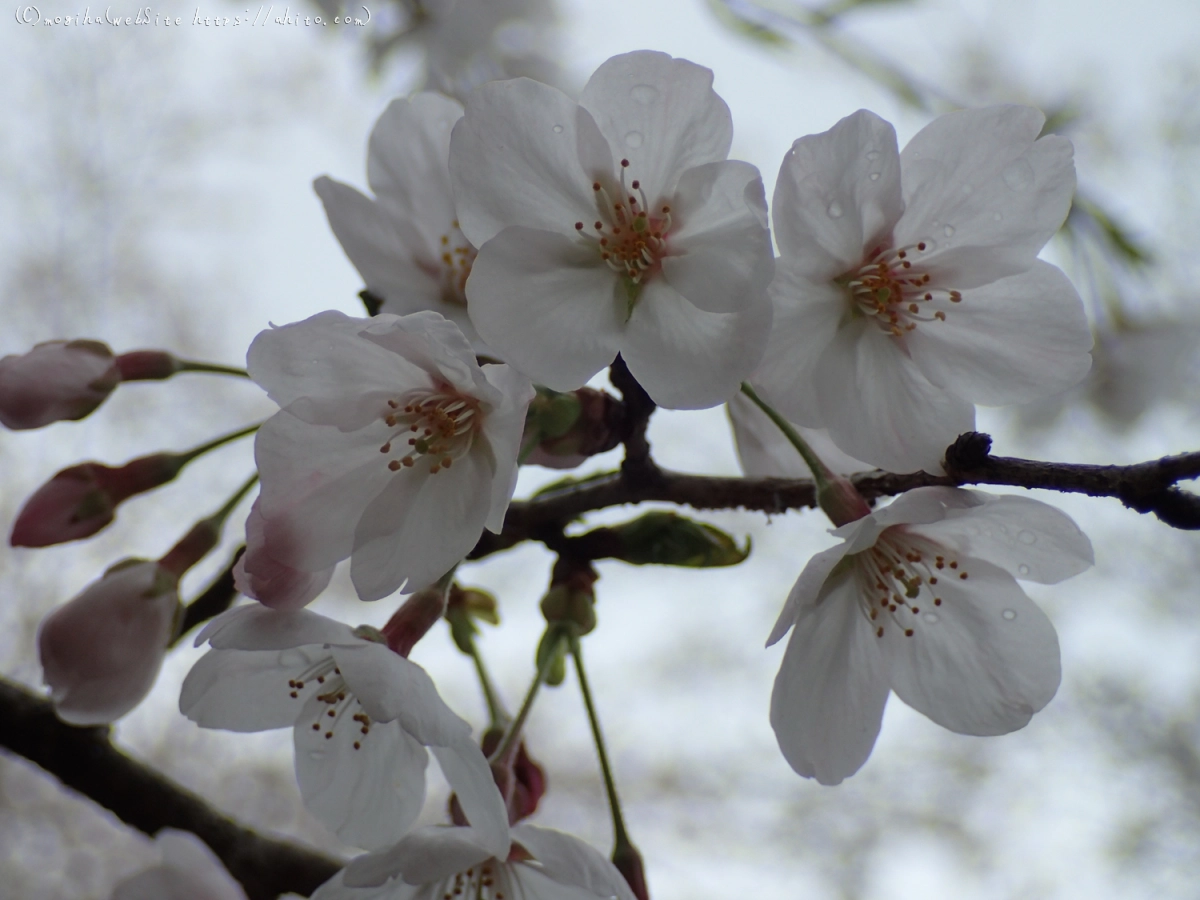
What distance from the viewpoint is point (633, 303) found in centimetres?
58

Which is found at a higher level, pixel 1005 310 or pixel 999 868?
pixel 999 868

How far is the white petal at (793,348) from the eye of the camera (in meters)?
0.54

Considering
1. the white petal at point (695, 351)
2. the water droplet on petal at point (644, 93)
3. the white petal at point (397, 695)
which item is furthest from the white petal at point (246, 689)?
the water droplet on petal at point (644, 93)

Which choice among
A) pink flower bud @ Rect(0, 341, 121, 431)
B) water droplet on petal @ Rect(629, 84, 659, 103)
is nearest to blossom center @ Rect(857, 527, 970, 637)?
water droplet on petal @ Rect(629, 84, 659, 103)

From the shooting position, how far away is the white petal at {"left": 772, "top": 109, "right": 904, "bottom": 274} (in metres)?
0.51

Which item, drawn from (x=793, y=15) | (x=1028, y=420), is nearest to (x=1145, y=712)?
(x=1028, y=420)

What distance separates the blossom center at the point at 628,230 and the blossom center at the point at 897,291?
12 cm

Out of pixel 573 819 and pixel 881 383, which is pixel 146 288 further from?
pixel 881 383

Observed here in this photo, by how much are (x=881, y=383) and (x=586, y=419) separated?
0.18 meters

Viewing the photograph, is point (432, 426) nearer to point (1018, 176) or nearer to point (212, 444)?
point (212, 444)

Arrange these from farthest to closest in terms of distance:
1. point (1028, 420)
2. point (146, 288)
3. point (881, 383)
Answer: point (146, 288) < point (1028, 420) < point (881, 383)

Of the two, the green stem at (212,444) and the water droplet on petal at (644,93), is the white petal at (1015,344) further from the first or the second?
the green stem at (212,444)

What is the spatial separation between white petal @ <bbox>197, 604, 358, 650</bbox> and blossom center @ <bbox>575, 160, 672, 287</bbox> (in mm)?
269

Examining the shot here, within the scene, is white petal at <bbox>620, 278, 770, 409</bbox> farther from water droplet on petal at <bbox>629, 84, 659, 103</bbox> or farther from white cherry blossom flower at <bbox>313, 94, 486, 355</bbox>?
white cherry blossom flower at <bbox>313, 94, 486, 355</bbox>
